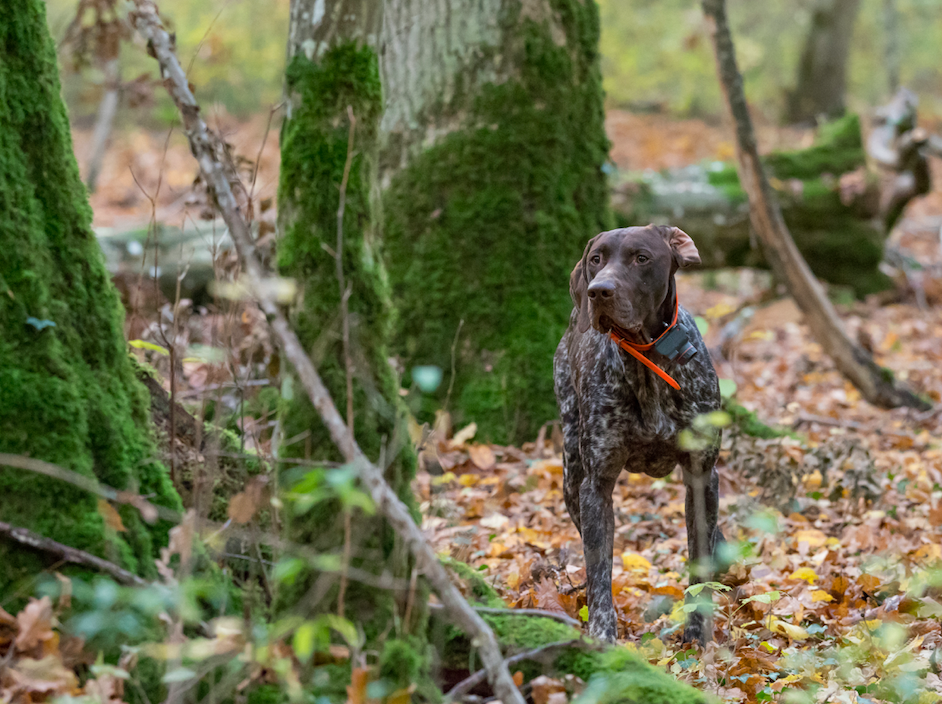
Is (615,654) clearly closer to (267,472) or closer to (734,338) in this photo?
(267,472)

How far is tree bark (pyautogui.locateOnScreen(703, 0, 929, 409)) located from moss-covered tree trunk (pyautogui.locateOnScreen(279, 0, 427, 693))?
5545 mm

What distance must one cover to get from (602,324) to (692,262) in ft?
1.58

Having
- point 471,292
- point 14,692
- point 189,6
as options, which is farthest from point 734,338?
point 189,6

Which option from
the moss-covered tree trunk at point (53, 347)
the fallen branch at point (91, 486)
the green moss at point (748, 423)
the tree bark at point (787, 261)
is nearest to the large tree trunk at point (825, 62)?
the tree bark at point (787, 261)

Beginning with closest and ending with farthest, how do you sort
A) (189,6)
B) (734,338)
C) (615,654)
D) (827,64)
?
(615,654), (734,338), (189,6), (827,64)

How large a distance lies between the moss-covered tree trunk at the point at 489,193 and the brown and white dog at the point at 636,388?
2.02 meters

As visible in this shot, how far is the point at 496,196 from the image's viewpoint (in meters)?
6.85

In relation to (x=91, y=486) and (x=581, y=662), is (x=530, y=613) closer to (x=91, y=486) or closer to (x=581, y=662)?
(x=581, y=662)

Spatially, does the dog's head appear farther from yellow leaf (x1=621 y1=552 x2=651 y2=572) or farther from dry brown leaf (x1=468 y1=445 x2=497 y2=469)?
dry brown leaf (x1=468 y1=445 x2=497 y2=469)

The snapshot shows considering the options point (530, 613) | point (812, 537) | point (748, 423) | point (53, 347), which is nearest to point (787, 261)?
point (748, 423)

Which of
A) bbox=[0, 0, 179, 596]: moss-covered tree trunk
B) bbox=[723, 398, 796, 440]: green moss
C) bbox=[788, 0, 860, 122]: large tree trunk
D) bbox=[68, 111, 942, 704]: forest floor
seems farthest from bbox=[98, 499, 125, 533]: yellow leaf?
bbox=[788, 0, 860, 122]: large tree trunk

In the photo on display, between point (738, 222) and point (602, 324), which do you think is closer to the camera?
point (602, 324)

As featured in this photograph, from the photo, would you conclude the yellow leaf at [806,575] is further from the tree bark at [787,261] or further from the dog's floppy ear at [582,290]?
the tree bark at [787,261]

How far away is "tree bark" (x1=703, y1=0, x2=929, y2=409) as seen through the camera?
25.1 ft
